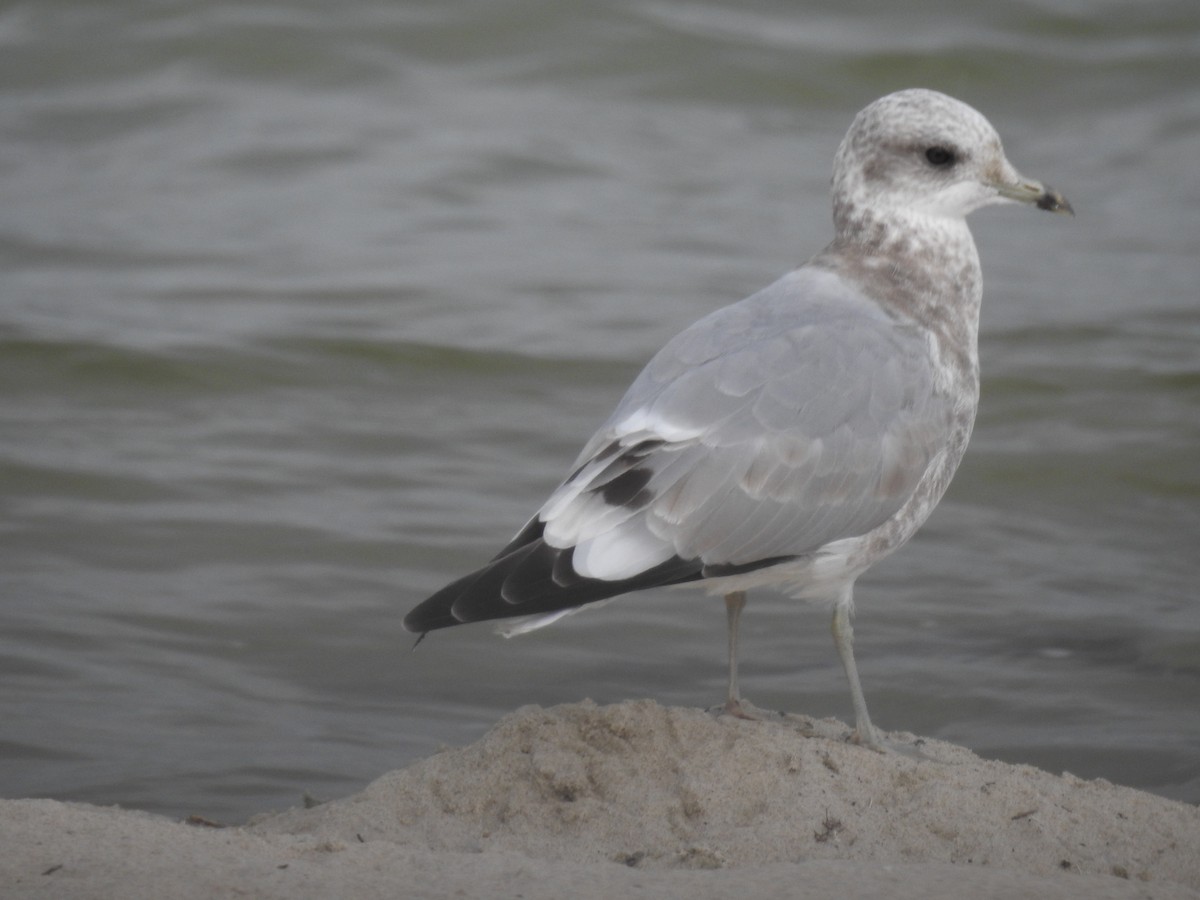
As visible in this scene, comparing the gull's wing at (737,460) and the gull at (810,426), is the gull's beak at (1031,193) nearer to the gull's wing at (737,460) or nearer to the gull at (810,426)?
the gull at (810,426)

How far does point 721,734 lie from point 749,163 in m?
8.73

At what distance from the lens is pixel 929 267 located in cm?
463

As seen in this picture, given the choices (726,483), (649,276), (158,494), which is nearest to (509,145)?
(649,276)

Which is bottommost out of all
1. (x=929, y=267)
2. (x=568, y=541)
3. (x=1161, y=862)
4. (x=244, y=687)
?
(x=244, y=687)

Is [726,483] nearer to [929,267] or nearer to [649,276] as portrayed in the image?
[929,267]

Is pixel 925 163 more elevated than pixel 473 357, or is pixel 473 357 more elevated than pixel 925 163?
pixel 925 163

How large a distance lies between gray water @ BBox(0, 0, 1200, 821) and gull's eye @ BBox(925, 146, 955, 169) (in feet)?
6.01

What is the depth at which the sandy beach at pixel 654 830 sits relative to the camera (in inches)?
129

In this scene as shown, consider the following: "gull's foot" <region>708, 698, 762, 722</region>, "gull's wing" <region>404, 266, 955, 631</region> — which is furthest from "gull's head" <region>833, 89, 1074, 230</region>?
"gull's foot" <region>708, 698, 762, 722</region>

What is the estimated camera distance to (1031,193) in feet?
15.6

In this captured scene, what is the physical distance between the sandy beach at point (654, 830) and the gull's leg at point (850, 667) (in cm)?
9

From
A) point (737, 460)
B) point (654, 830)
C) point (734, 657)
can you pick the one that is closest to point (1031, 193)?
point (737, 460)

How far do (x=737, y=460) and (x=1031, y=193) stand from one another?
1.31m

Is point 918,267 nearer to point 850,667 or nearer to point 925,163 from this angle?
point 925,163
